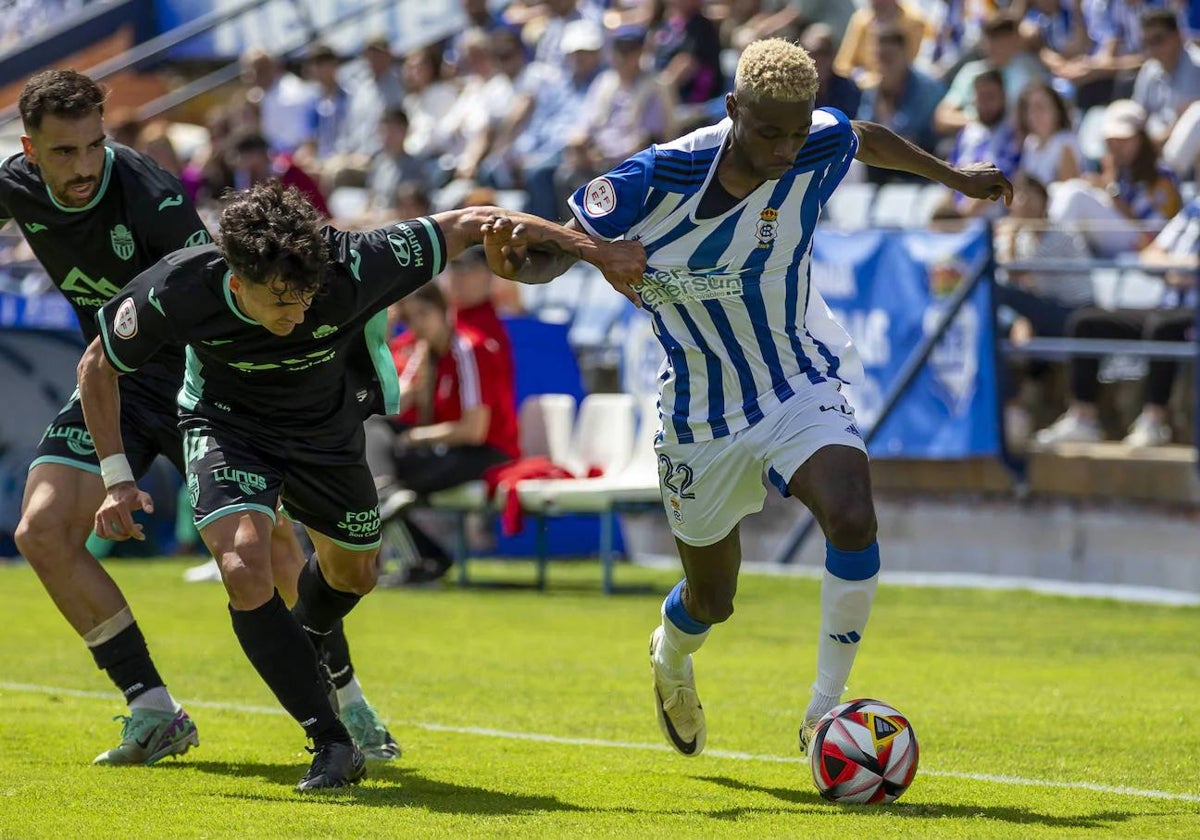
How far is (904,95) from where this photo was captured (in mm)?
16219

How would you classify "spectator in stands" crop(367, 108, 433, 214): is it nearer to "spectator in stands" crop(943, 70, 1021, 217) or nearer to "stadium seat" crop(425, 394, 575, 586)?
→ "stadium seat" crop(425, 394, 575, 586)

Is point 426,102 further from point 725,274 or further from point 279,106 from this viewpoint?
point 725,274

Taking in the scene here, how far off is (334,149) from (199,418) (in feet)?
50.1

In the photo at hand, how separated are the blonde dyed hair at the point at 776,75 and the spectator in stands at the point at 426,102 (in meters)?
13.8

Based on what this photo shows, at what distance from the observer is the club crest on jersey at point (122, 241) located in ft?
23.8

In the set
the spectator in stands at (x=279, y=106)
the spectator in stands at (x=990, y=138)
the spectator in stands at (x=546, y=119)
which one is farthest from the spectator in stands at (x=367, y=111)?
the spectator in stands at (x=990, y=138)

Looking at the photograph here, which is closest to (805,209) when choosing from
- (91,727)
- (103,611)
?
(103,611)

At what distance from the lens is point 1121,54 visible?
634 inches

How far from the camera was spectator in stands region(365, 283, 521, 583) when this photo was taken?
13.6 metres

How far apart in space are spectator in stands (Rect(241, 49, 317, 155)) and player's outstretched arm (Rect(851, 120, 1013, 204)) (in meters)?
15.4

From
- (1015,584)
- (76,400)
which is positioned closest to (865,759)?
(76,400)

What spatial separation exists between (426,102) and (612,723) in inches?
534

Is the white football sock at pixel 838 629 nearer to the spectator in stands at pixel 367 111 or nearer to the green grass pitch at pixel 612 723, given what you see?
the green grass pitch at pixel 612 723

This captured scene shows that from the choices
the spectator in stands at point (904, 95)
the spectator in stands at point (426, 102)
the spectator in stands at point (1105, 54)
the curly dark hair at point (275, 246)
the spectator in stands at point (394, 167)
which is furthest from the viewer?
the spectator in stands at point (426, 102)
